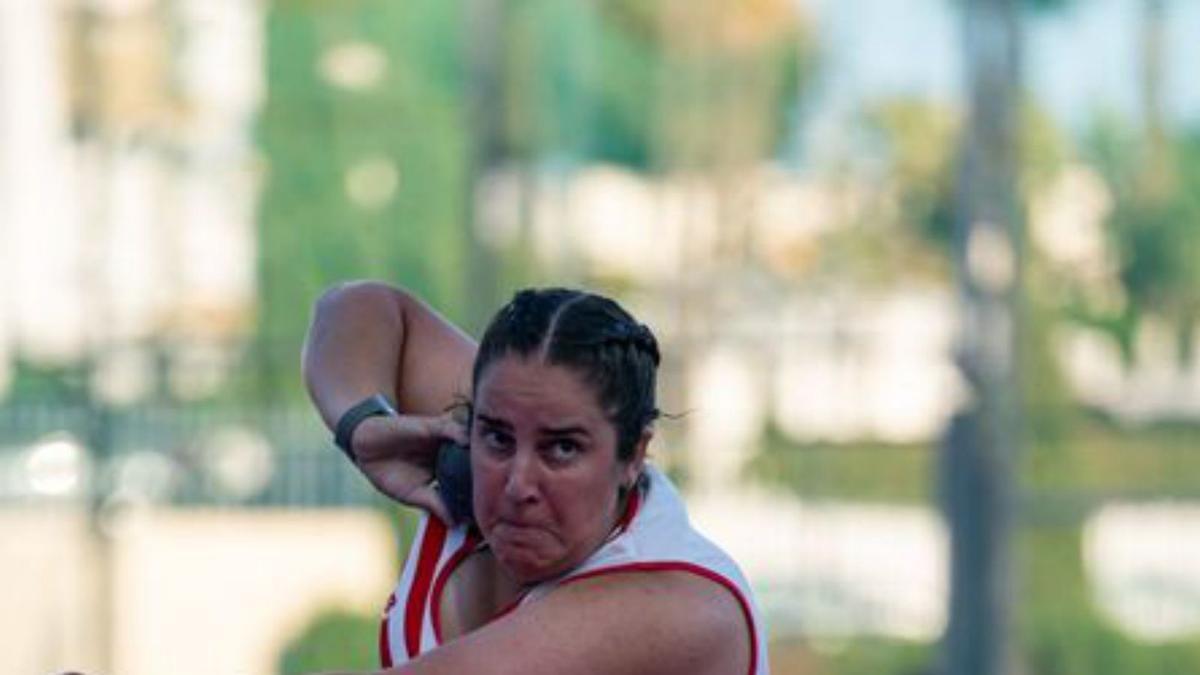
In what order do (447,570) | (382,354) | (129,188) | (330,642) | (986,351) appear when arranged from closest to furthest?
1. (447,570)
2. (382,354)
3. (986,351)
4. (330,642)
5. (129,188)

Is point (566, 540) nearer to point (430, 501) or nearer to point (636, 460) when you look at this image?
point (636, 460)

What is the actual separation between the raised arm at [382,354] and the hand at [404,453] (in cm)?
4

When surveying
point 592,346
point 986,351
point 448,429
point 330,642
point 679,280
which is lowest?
point 330,642

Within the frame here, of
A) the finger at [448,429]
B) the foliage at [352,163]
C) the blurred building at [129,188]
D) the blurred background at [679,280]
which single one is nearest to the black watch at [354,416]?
the finger at [448,429]

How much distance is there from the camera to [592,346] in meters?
3.21

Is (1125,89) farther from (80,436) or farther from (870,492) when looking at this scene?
(80,436)

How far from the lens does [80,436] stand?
1247cm

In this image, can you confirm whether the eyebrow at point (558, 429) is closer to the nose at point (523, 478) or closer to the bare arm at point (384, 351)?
the nose at point (523, 478)

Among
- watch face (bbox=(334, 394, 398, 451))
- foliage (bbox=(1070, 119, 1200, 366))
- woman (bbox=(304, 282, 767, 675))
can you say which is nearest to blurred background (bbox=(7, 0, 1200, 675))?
foliage (bbox=(1070, 119, 1200, 366))

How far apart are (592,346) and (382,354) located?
0.59m

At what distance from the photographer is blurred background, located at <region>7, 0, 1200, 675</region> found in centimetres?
1188

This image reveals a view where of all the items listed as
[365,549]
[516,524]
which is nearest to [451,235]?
[365,549]

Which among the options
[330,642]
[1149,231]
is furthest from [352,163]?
[1149,231]

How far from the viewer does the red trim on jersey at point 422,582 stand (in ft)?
11.3
